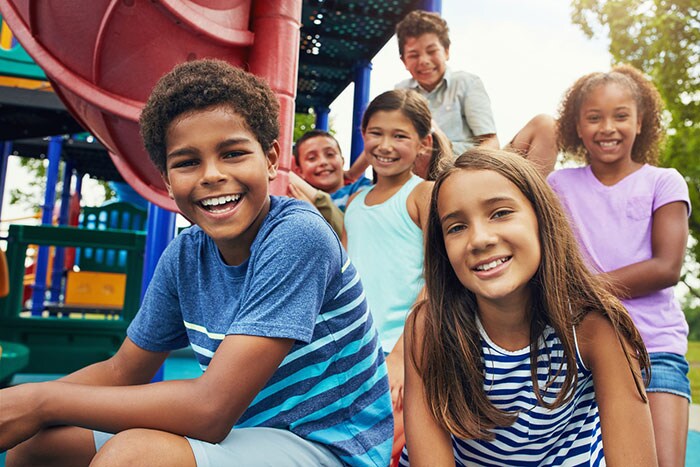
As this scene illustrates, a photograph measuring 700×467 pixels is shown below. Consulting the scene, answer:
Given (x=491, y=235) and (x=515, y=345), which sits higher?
(x=491, y=235)

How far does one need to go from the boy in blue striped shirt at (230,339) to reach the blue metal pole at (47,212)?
288 inches

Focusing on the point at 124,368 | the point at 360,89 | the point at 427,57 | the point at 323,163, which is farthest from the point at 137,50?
the point at 360,89

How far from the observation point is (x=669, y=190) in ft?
6.57

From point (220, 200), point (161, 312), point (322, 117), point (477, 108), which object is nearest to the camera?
point (220, 200)

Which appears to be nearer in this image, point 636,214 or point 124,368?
point 124,368

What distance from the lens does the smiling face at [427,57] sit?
2.93 m

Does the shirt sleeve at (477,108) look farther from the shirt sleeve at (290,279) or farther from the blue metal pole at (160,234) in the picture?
the shirt sleeve at (290,279)

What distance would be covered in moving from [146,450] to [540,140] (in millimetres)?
2037

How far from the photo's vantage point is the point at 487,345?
4.96 ft

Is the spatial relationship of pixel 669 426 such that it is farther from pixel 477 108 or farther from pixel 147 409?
pixel 477 108

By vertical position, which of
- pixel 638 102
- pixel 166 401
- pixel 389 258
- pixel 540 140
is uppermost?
pixel 638 102

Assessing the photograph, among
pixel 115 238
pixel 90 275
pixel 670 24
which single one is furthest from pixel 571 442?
pixel 670 24

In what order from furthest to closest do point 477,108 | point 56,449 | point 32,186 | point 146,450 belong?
point 32,186
point 477,108
point 56,449
point 146,450

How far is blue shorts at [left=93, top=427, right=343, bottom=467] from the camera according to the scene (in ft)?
3.58
